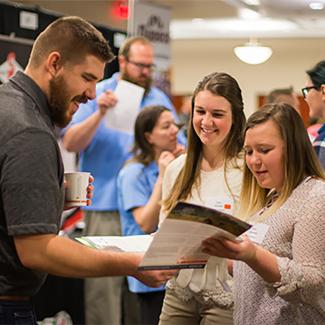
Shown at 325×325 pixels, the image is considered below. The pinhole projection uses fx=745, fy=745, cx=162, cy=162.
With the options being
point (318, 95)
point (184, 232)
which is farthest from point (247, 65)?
point (184, 232)

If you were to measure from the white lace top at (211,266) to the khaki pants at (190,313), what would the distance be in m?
0.03

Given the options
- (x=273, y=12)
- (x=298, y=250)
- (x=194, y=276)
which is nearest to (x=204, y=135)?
(x=194, y=276)

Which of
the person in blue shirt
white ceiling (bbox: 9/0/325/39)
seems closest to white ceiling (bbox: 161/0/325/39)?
white ceiling (bbox: 9/0/325/39)

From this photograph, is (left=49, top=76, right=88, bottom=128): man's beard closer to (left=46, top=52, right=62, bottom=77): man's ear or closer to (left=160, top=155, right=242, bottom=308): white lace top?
(left=46, top=52, right=62, bottom=77): man's ear

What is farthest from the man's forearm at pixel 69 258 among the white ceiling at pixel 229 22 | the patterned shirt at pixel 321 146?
the white ceiling at pixel 229 22

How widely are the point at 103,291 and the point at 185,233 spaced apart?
3023 millimetres

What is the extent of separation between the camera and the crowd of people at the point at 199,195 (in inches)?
71.2

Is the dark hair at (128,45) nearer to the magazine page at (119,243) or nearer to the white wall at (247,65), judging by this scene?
the magazine page at (119,243)

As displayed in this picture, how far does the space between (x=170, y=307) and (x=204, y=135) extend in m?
0.66

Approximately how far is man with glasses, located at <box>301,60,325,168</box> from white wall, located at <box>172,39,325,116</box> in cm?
987

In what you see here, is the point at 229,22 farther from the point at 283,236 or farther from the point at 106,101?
the point at 283,236

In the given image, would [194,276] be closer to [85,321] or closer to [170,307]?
[170,307]

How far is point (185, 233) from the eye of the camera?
1.83 metres

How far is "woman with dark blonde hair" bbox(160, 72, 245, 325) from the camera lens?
266 centimetres
